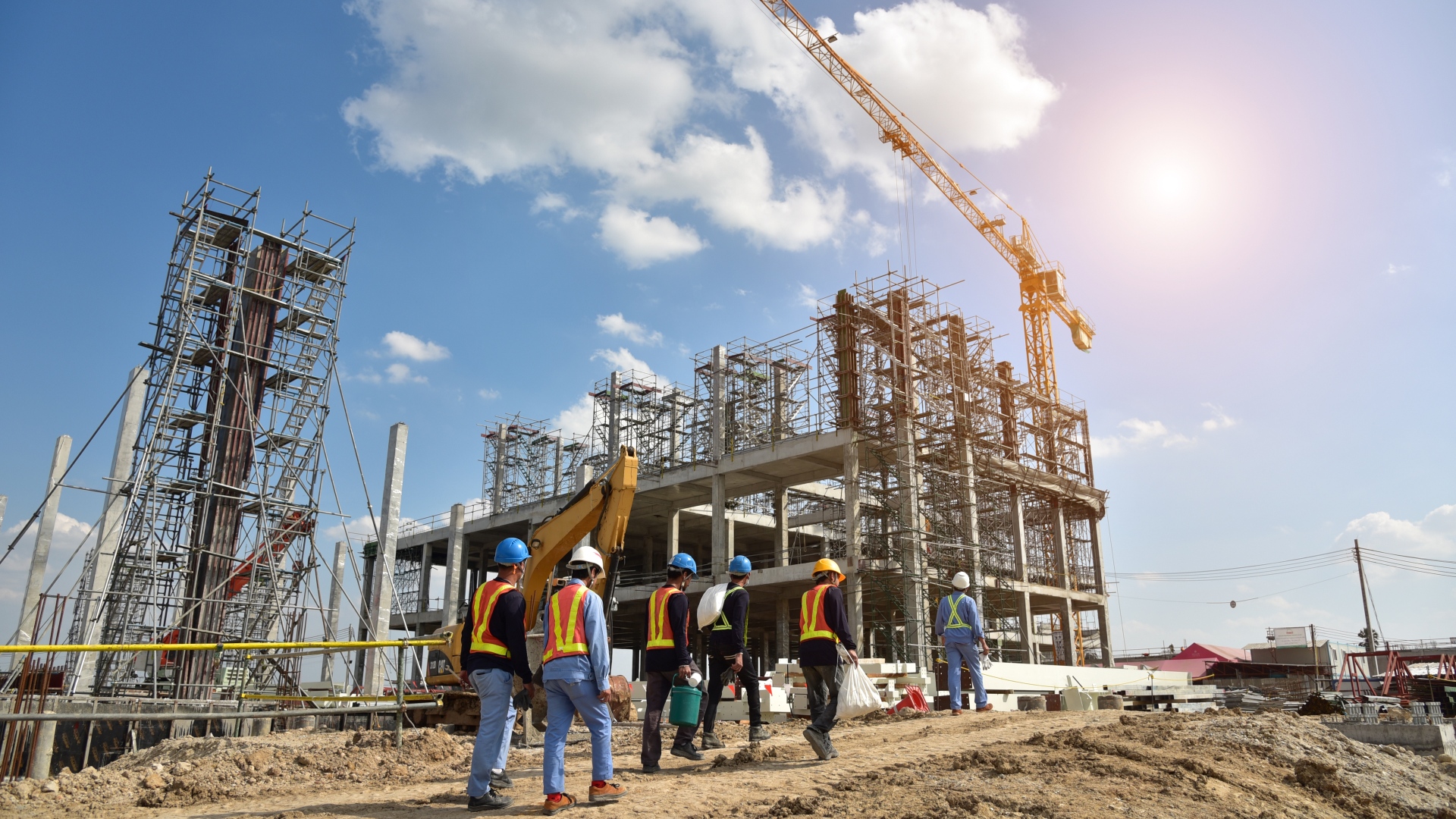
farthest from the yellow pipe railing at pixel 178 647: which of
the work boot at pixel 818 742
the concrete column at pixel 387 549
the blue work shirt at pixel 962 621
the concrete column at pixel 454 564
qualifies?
the concrete column at pixel 454 564

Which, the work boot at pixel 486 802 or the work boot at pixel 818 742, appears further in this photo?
the work boot at pixel 818 742

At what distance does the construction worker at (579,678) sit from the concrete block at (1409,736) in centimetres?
960

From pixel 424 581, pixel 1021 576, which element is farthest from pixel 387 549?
pixel 424 581

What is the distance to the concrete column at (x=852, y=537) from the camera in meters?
29.1

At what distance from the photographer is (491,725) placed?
6242 millimetres

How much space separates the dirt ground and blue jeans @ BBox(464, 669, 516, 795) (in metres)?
0.25

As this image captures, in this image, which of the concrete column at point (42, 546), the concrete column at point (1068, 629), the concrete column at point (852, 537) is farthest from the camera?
the concrete column at point (1068, 629)

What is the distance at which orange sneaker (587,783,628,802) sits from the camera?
588 centimetres

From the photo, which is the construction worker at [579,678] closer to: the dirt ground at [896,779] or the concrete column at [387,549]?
the dirt ground at [896,779]

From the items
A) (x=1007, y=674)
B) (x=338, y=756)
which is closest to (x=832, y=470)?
(x=1007, y=674)

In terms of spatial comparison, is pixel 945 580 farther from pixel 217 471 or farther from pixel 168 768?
pixel 168 768

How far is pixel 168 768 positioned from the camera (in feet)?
28.1

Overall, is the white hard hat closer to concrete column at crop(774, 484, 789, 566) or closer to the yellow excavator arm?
the yellow excavator arm

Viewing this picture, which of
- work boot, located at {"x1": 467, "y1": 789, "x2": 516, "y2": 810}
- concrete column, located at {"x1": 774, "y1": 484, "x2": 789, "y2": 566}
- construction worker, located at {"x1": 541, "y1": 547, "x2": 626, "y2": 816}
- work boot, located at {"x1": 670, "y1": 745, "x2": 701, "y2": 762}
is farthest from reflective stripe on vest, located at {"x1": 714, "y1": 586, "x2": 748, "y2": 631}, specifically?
concrete column, located at {"x1": 774, "y1": 484, "x2": 789, "y2": 566}
